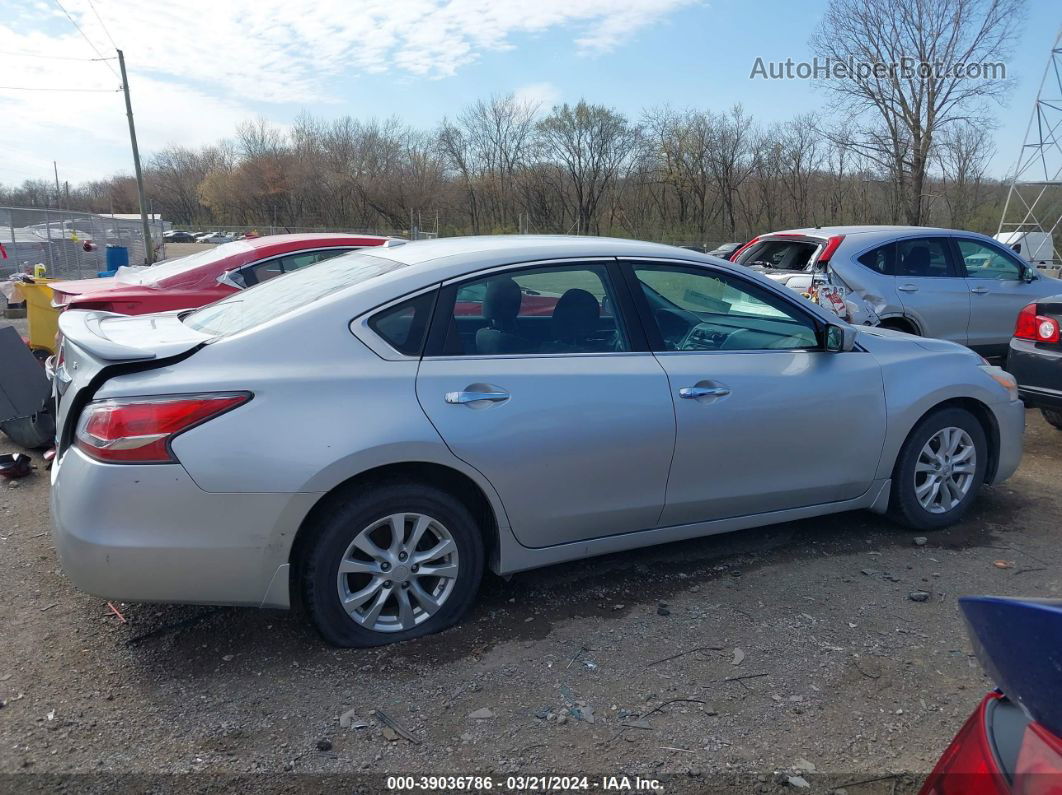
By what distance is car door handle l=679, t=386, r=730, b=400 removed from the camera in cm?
371

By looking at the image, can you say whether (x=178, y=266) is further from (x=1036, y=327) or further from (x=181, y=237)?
(x=181, y=237)

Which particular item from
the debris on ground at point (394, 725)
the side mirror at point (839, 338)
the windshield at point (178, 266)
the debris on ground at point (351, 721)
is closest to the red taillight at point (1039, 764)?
the debris on ground at point (394, 725)

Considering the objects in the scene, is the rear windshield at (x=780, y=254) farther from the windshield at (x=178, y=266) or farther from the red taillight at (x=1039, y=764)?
the red taillight at (x=1039, y=764)

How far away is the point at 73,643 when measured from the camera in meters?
3.40

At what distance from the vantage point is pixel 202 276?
23.6ft

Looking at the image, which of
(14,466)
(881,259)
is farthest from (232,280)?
(881,259)

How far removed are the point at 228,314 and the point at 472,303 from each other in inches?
45.1

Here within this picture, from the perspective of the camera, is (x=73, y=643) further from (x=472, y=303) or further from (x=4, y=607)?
(x=472, y=303)

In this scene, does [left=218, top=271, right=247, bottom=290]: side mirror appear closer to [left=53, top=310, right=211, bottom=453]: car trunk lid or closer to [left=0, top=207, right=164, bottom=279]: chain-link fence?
[left=53, top=310, right=211, bottom=453]: car trunk lid

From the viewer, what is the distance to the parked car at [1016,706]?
4.14 ft

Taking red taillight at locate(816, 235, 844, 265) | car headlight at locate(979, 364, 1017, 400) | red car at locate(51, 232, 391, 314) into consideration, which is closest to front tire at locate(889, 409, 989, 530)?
car headlight at locate(979, 364, 1017, 400)

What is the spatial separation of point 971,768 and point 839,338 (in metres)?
2.95

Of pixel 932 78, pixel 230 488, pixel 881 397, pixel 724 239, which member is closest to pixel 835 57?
pixel 932 78

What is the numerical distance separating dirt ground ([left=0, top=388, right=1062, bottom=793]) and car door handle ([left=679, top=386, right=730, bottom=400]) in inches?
35.6
